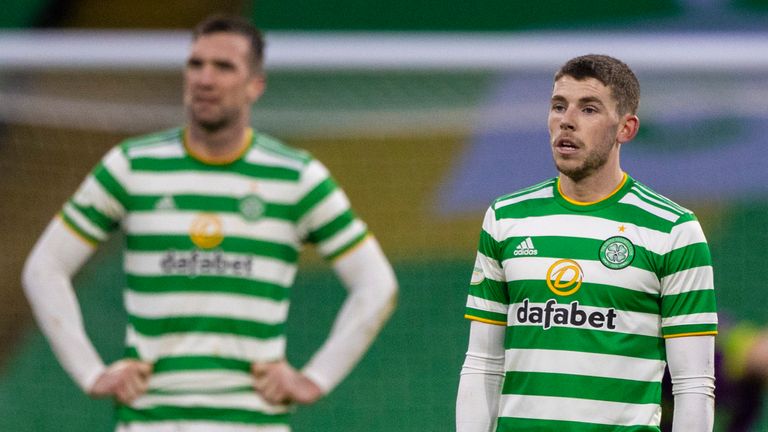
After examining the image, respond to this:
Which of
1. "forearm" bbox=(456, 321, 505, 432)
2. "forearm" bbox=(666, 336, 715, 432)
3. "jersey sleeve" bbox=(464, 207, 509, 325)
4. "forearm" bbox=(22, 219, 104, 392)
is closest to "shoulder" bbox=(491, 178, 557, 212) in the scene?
"jersey sleeve" bbox=(464, 207, 509, 325)

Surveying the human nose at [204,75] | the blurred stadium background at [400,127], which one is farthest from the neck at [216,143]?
the blurred stadium background at [400,127]

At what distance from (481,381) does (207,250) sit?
1092 millimetres

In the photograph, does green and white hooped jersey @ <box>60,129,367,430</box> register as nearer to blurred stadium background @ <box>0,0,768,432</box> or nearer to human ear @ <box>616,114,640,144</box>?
human ear @ <box>616,114,640,144</box>

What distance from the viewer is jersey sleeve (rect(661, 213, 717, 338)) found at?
3369 millimetres

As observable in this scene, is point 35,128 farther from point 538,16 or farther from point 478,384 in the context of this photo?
point 478,384

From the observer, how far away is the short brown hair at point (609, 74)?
354cm

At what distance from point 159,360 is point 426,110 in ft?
14.8

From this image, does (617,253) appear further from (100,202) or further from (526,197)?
(100,202)

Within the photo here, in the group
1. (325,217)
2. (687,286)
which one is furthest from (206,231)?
(687,286)

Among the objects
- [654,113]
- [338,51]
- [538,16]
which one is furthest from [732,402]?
[538,16]

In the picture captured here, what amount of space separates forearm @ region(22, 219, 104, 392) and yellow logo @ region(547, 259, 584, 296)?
5.20 feet

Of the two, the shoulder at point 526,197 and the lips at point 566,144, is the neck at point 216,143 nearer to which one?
the shoulder at point 526,197

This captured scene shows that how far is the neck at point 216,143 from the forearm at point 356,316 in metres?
0.48

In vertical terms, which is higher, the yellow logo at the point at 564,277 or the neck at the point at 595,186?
the neck at the point at 595,186
